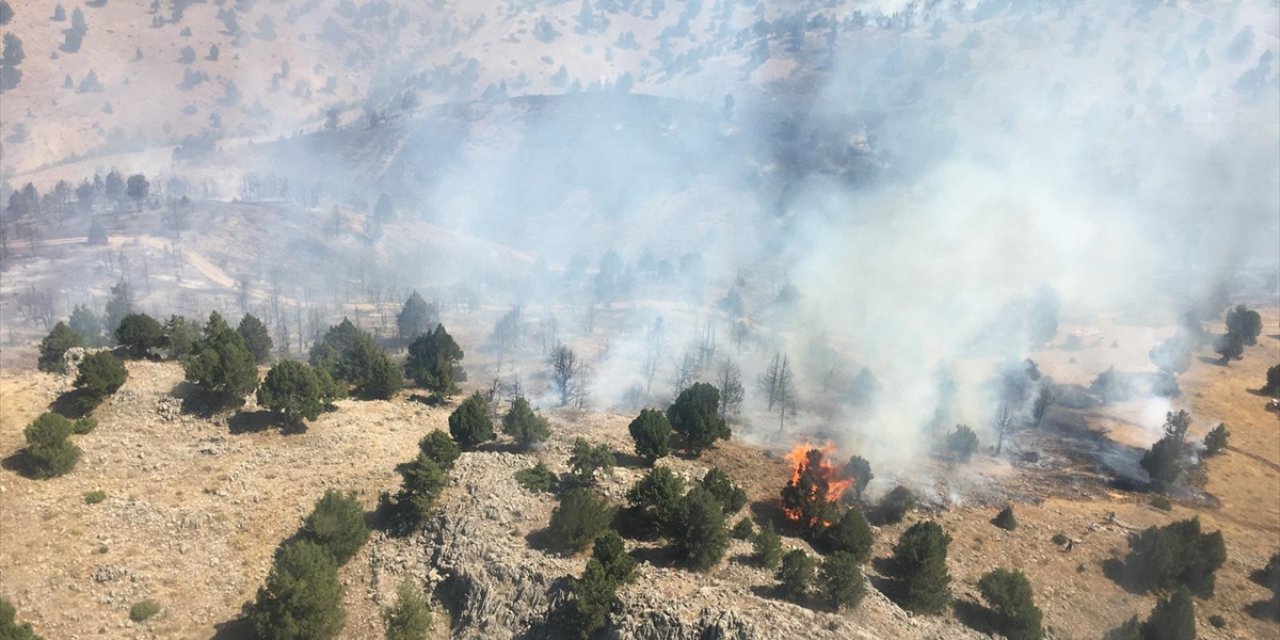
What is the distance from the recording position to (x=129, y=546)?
3691 centimetres

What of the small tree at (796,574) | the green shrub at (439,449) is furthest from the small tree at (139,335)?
the small tree at (796,574)

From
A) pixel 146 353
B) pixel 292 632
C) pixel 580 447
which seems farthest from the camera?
pixel 146 353

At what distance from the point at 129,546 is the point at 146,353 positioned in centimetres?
2182

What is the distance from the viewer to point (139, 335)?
5203 centimetres

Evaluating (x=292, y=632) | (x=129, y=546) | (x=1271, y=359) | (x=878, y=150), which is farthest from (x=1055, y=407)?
(x=878, y=150)

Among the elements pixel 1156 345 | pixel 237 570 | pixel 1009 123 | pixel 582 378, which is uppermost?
pixel 1009 123

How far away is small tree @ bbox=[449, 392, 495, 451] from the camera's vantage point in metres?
48.8

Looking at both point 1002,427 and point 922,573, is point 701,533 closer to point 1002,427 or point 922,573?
point 922,573

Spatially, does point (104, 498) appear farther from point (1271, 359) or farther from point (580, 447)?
point (1271, 359)

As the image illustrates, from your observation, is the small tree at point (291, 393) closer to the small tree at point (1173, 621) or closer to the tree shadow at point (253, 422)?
the tree shadow at point (253, 422)

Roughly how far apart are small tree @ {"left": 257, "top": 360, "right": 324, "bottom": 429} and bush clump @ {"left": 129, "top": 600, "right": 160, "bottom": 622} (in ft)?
48.5

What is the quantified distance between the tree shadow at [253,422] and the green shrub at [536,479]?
16.2m

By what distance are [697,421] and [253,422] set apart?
31.0m

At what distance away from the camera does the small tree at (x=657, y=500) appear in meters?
39.6
